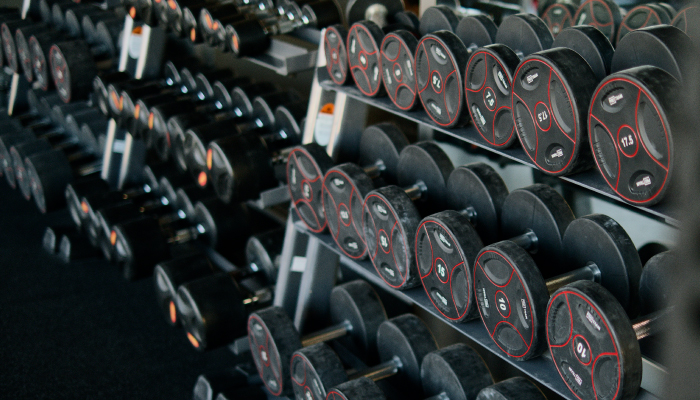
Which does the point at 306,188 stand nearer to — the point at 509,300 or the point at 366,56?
the point at 366,56

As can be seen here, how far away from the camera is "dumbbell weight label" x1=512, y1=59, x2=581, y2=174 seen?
1.14 m

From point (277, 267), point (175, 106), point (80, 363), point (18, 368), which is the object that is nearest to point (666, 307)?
point (277, 267)

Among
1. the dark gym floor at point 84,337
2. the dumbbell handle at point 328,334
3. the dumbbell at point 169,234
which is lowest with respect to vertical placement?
the dark gym floor at point 84,337

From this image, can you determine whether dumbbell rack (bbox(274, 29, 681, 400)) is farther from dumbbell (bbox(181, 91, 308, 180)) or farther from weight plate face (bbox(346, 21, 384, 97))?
dumbbell (bbox(181, 91, 308, 180))

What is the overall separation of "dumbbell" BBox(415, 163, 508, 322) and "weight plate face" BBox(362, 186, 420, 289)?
33mm

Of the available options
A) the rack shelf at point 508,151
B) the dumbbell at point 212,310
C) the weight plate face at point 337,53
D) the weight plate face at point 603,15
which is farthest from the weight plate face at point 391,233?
the weight plate face at point 603,15

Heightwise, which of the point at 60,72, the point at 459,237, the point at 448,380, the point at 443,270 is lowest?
the point at 448,380

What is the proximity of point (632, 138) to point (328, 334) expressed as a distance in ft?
4.08

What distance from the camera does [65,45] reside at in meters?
2.90

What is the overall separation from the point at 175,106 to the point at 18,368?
1.15 meters

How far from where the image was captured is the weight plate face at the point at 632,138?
971mm

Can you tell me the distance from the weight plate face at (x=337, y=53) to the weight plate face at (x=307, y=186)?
0.22m

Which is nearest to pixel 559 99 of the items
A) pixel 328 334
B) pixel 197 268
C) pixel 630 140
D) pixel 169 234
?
pixel 630 140

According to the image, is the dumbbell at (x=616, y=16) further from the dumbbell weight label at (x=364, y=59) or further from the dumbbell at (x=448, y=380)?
the dumbbell at (x=448, y=380)
